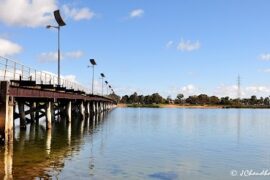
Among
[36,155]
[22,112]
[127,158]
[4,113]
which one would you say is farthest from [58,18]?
[127,158]

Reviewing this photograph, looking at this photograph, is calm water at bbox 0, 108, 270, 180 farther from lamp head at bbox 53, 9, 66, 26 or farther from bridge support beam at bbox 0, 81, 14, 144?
lamp head at bbox 53, 9, 66, 26

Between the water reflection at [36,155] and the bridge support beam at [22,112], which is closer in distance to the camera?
the water reflection at [36,155]

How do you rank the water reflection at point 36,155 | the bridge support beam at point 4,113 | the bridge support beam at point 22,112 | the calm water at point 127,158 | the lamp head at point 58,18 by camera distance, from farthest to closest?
the lamp head at point 58,18 < the bridge support beam at point 22,112 < the bridge support beam at point 4,113 < the calm water at point 127,158 < the water reflection at point 36,155

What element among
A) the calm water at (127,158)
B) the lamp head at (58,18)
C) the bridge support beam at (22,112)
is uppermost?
the lamp head at (58,18)

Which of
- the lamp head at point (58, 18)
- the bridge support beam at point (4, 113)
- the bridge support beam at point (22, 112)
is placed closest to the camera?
the bridge support beam at point (4, 113)

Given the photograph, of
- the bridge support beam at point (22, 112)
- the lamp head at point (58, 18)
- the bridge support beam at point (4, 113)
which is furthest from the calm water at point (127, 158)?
the lamp head at point (58, 18)

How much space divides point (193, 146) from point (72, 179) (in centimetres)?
1491

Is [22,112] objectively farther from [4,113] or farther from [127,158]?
[127,158]

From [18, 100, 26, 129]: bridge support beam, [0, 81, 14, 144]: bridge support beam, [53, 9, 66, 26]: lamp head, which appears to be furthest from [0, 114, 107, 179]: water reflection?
[53, 9, 66, 26]: lamp head

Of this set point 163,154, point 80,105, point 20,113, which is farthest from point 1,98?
point 80,105

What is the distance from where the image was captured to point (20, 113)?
40219 mm

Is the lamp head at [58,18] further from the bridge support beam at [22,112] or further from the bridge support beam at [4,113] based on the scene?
the bridge support beam at [4,113]

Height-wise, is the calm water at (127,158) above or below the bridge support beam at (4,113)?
below

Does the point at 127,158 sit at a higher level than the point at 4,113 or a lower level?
lower
